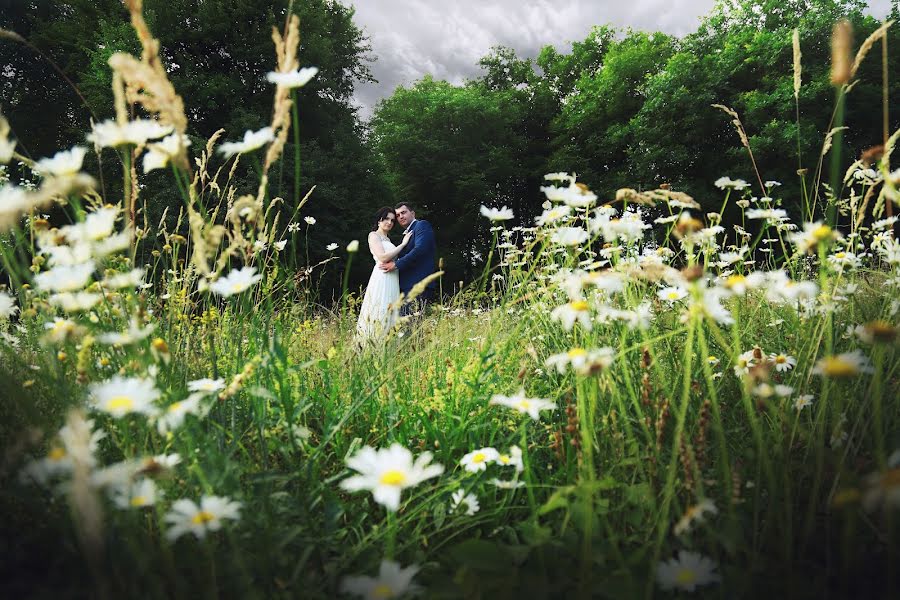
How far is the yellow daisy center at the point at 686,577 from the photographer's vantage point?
31.1 inches

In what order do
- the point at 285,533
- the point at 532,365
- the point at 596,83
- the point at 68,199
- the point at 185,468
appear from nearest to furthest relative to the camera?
the point at 285,533 < the point at 185,468 < the point at 68,199 < the point at 532,365 < the point at 596,83

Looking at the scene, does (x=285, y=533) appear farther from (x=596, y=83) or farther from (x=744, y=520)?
(x=596, y=83)

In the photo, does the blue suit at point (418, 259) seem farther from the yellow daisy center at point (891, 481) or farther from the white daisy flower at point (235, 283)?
the yellow daisy center at point (891, 481)

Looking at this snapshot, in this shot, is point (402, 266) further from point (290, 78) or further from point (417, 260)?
point (290, 78)

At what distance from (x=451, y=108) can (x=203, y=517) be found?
1820 centimetres

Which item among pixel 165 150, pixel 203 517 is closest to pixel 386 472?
pixel 203 517

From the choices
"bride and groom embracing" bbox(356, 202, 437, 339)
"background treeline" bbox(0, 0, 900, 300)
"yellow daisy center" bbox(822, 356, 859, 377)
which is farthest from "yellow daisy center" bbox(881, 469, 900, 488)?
"background treeline" bbox(0, 0, 900, 300)

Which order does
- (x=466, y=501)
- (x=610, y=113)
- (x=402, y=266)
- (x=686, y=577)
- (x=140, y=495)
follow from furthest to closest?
(x=610, y=113), (x=402, y=266), (x=466, y=501), (x=140, y=495), (x=686, y=577)

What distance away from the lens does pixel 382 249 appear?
5.93 meters

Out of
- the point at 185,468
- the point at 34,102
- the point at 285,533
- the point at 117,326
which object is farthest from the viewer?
the point at 34,102

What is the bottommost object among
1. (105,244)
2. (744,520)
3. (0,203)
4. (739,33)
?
(744,520)

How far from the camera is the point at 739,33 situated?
573 inches

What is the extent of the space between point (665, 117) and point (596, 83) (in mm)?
3486

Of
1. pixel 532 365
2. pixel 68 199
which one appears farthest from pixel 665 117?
pixel 68 199
